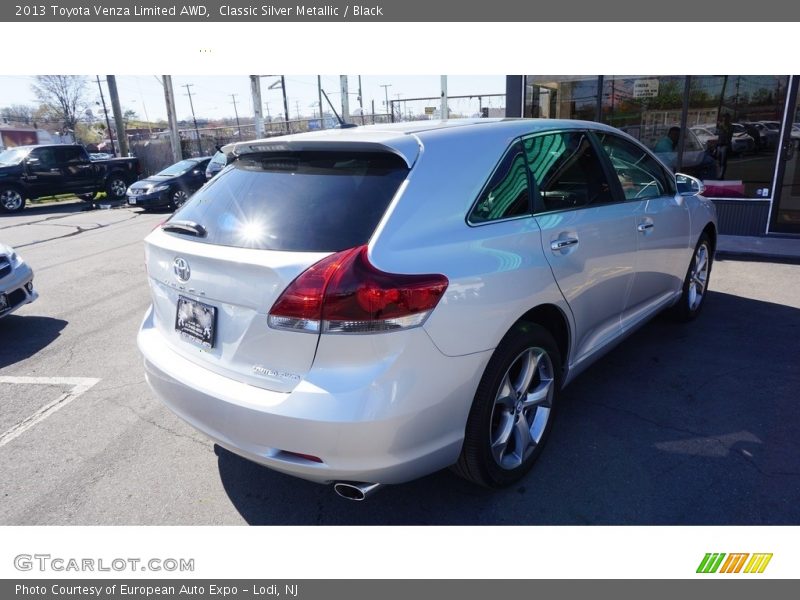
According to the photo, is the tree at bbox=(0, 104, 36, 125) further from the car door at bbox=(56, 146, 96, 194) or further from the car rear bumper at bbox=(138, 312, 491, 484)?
the car rear bumper at bbox=(138, 312, 491, 484)

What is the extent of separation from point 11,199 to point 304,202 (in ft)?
59.5

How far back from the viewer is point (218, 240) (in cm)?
242

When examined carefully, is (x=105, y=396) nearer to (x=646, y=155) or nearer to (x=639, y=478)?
(x=639, y=478)

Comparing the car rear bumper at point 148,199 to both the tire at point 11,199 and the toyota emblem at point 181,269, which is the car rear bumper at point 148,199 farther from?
the toyota emblem at point 181,269

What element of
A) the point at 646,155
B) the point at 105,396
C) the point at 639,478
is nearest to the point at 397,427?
the point at 639,478

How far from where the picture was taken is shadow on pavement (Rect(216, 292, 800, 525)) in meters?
2.58

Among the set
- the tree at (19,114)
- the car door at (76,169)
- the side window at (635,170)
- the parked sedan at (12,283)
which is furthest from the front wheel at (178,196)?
the tree at (19,114)

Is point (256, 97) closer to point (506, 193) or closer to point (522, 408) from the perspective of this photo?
point (506, 193)

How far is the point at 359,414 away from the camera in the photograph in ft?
6.56

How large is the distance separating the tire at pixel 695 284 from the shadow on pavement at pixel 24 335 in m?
5.65

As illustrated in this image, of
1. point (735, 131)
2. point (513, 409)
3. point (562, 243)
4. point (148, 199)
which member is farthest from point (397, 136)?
point (148, 199)

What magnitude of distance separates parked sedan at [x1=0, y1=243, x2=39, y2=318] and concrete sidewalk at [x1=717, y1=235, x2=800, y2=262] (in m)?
8.27

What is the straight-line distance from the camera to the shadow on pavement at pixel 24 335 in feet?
15.8

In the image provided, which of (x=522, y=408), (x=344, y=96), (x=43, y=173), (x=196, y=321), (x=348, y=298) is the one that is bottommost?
(x=522, y=408)
